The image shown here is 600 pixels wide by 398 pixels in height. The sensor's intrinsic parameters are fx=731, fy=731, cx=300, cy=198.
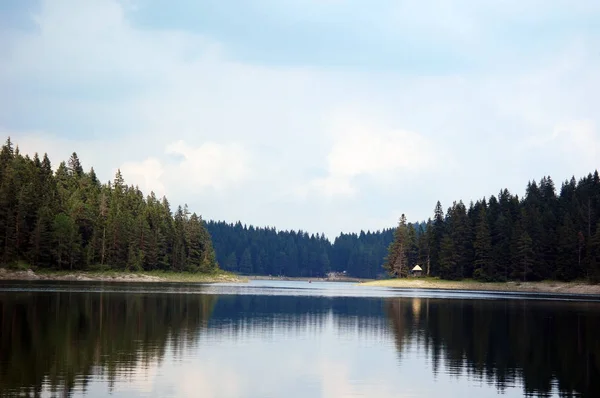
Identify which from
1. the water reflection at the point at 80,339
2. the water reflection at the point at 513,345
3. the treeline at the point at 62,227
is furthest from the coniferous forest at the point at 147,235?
the water reflection at the point at 513,345

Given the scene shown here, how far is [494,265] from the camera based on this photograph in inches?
7185

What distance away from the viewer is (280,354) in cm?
4325

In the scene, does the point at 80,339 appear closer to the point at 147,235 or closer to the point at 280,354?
the point at 280,354

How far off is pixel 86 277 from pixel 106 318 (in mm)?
106778

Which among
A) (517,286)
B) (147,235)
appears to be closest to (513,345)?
(517,286)

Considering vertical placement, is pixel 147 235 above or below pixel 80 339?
above

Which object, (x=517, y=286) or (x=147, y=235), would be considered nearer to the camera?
(x=517, y=286)

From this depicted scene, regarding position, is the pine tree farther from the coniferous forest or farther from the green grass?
the green grass

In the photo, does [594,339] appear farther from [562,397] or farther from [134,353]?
[134,353]

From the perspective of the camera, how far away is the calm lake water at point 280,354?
31.9 meters

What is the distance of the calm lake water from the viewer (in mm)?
31891

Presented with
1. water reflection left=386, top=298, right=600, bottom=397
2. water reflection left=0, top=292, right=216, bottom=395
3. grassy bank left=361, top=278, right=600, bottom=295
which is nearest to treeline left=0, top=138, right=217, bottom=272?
grassy bank left=361, top=278, right=600, bottom=295

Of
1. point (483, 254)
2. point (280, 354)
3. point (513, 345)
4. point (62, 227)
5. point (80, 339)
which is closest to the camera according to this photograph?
point (280, 354)

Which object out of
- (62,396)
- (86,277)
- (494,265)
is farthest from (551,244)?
(62,396)
